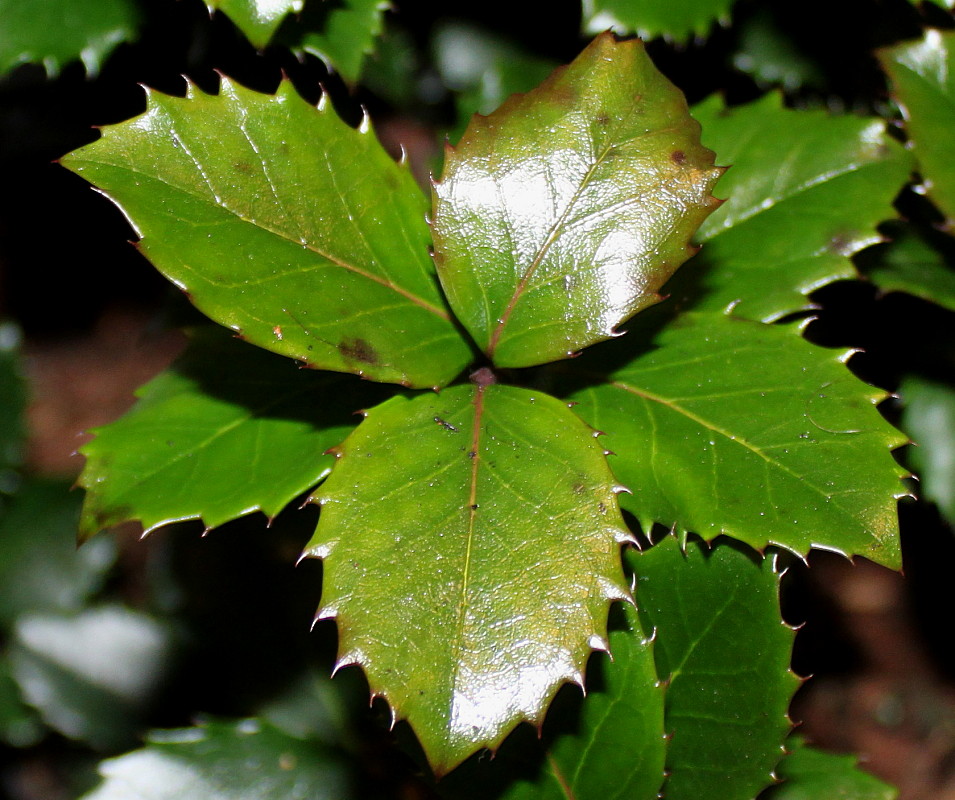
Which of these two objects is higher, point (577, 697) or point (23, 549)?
point (577, 697)

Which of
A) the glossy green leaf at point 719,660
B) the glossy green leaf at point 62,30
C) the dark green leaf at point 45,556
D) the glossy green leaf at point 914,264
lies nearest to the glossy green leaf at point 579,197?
the glossy green leaf at point 719,660

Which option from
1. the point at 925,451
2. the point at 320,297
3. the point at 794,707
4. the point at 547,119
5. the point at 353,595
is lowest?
the point at 794,707

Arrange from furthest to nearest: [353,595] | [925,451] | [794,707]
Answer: [794,707] < [925,451] < [353,595]

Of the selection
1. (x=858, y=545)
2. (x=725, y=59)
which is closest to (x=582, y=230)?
(x=858, y=545)

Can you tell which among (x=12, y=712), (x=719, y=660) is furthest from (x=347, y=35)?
(x=12, y=712)

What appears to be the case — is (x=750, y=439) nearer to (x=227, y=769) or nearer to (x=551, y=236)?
(x=551, y=236)

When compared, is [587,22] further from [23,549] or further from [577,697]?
[23,549]

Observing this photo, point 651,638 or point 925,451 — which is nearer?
point 651,638

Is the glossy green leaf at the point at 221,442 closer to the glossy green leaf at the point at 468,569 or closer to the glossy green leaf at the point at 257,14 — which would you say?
the glossy green leaf at the point at 468,569
